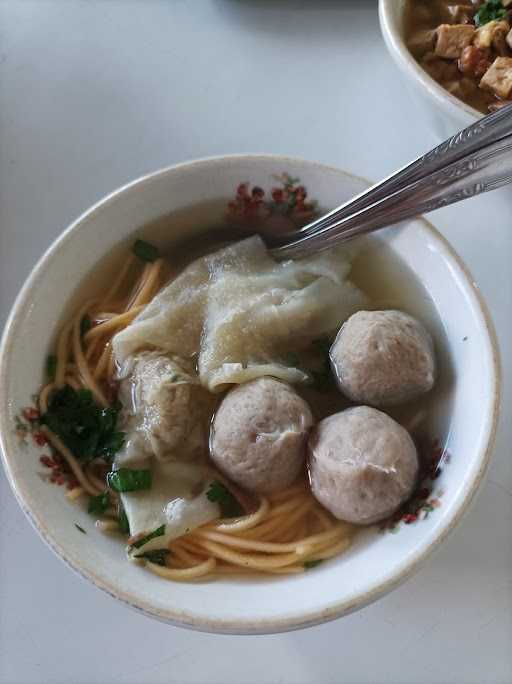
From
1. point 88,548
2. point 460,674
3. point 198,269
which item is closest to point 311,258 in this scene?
point 198,269

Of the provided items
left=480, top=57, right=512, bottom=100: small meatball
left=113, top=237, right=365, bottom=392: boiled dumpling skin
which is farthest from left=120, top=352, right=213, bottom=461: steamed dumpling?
left=480, top=57, right=512, bottom=100: small meatball

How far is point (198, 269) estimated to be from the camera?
1331 mm

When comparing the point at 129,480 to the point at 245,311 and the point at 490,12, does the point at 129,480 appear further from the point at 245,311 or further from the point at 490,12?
the point at 490,12

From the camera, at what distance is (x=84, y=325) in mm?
1283

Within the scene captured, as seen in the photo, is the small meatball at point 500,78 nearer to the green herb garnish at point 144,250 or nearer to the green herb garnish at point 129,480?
the green herb garnish at point 144,250

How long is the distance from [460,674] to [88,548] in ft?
2.05

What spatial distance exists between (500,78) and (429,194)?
33cm

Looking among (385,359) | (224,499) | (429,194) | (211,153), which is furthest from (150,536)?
(211,153)

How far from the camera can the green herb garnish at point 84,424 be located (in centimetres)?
118

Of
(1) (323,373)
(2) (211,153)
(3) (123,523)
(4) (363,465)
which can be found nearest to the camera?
(4) (363,465)

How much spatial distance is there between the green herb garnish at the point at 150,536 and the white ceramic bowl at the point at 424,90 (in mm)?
868

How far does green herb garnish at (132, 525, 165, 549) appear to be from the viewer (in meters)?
1.11

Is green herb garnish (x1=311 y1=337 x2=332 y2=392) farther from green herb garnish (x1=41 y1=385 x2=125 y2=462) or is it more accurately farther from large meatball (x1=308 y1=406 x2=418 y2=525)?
green herb garnish (x1=41 y1=385 x2=125 y2=462)

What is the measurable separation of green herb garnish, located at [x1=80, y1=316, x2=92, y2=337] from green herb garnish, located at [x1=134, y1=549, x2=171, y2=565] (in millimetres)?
403
